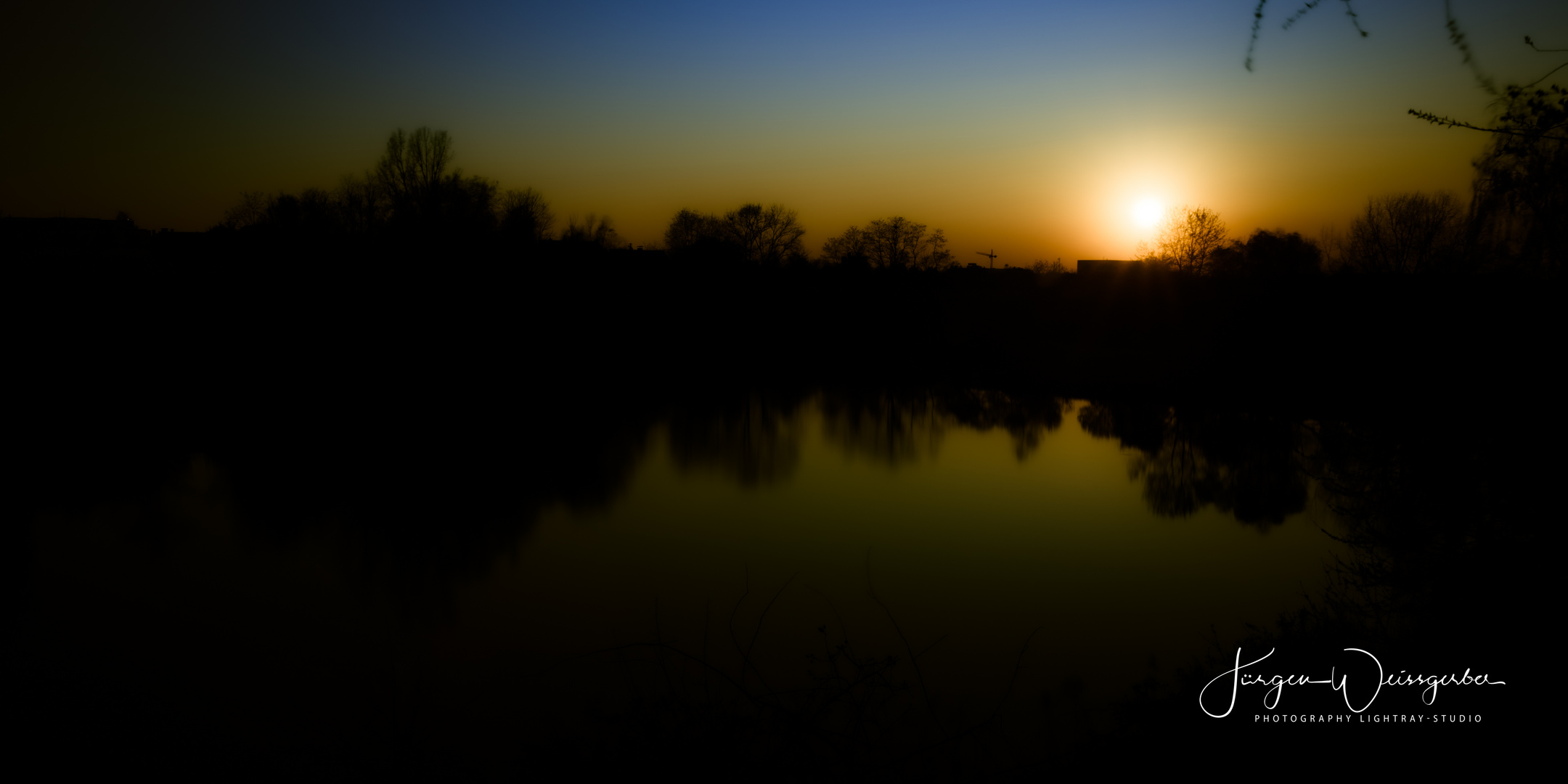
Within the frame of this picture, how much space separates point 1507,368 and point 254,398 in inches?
905

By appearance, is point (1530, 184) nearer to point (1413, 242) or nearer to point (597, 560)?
point (1413, 242)

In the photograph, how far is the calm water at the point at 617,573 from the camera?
6297mm

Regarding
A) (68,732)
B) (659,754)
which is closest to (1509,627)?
(659,754)

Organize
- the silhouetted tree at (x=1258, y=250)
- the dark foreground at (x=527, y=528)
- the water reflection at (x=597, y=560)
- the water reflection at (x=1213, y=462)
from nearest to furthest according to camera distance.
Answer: the dark foreground at (x=527, y=528)
the water reflection at (x=597, y=560)
the water reflection at (x=1213, y=462)
the silhouetted tree at (x=1258, y=250)

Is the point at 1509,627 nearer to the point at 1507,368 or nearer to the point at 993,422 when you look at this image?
the point at 1507,368

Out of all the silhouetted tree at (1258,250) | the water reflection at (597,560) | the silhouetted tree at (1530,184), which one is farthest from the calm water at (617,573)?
the silhouetted tree at (1258,250)

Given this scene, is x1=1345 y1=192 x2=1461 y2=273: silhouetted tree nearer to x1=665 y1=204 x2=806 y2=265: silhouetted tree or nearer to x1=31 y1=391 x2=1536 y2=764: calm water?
x1=31 y1=391 x2=1536 y2=764: calm water

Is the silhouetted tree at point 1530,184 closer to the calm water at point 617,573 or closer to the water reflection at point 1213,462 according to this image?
Answer: the calm water at point 617,573

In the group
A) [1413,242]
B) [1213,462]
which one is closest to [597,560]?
[1413,242]

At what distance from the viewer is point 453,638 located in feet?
24.7

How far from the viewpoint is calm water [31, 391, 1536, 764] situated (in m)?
6.30

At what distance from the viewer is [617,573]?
30.9 feet

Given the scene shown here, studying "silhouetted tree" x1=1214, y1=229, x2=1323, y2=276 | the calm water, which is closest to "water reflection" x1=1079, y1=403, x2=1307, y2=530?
the calm water

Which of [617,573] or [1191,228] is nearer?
[617,573]
